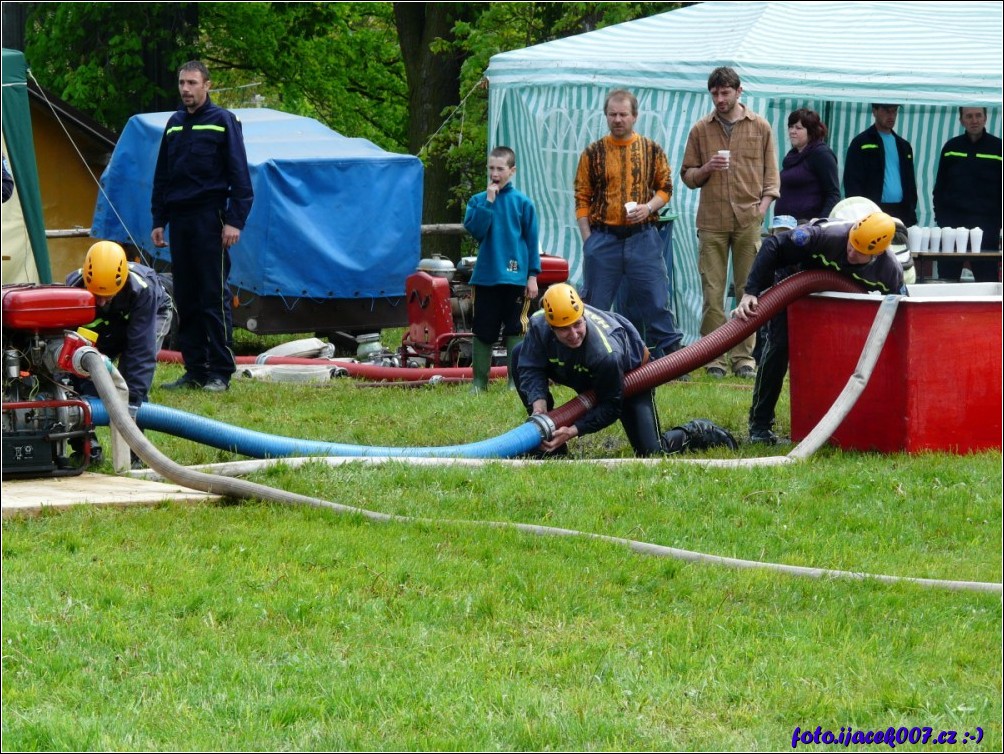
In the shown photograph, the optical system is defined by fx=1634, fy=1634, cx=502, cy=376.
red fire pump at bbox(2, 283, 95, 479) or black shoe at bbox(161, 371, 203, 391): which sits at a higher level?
red fire pump at bbox(2, 283, 95, 479)

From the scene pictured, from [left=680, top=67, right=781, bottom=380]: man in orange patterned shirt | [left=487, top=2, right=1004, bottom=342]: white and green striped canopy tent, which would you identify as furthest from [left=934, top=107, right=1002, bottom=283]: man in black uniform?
[left=680, top=67, right=781, bottom=380]: man in orange patterned shirt

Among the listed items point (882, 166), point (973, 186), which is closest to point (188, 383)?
point (882, 166)

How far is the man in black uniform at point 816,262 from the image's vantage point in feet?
28.4

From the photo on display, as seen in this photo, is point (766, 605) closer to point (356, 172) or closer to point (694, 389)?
point (694, 389)

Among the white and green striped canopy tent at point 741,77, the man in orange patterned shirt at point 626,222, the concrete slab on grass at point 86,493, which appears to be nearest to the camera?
the concrete slab on grass at point 86,493

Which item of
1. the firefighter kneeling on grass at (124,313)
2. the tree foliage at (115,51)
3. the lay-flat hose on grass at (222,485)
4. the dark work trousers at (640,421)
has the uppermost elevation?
the tree foliage at (115,51)

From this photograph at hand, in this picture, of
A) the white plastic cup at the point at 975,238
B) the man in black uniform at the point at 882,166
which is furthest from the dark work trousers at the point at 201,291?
the white plastic cup at the point at 975,238

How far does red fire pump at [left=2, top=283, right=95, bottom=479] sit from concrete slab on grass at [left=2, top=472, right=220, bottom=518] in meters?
0.11

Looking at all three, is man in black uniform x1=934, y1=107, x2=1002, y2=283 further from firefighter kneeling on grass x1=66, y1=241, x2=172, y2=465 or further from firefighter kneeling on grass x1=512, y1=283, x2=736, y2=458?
firefighter kneeling on grass x1=66, y1=241, x2=172, y2=465

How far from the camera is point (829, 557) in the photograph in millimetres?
6375

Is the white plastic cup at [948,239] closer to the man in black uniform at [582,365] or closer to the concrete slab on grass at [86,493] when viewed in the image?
the man in black uniform at [582,365]

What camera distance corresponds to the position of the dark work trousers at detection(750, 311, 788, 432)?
30.2 ft

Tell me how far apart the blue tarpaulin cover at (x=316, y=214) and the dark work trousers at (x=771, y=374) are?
5158mm

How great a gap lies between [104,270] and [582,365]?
246 centimetres
